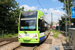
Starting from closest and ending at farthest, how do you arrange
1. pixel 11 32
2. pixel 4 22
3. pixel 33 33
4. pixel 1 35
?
1. pixel 33 33
2. pixel 1 35
3. pixel 4 22
4. pixel 11 32

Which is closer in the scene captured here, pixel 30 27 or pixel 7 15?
pixel 30 27

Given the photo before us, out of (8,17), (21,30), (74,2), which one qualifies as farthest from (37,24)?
(8,17)

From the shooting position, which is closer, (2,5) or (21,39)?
(21,39)

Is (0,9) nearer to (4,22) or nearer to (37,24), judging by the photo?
(4,22)

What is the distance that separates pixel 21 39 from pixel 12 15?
34.9 feet

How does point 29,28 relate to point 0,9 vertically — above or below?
below

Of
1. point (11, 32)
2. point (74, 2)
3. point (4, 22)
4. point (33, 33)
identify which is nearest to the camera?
point (74, 2)

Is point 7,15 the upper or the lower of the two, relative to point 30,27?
upper

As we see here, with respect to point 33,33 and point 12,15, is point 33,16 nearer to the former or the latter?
point 33,33

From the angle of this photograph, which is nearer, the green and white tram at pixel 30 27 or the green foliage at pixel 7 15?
the green and white tram at pixel 30 27

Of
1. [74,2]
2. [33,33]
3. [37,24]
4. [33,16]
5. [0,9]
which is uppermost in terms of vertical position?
[0,9]

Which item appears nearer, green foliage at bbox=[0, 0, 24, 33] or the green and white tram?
the green and white tram

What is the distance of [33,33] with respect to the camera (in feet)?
24.6

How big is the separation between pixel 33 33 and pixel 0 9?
11.3m
